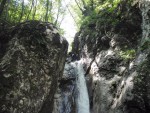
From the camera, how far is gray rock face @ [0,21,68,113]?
617cm

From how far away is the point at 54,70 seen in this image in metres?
7.90

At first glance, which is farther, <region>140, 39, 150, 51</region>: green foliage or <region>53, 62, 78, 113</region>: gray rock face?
<region>53, 62, 78, 113</region>: gray rock face

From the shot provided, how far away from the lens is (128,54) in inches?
390

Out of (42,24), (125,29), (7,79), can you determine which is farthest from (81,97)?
(7,79)

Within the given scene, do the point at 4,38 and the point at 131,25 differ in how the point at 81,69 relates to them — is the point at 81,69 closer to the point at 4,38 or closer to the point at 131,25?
the point at 131,25

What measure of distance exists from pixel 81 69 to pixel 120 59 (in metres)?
4.49

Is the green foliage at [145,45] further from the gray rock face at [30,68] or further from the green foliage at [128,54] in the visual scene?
the gray rock face at [30,68]

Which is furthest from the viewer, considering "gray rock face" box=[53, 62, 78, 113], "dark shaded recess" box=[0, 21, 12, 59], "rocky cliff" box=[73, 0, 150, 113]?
"gray rock face" box=[53, 62, 78, 113]

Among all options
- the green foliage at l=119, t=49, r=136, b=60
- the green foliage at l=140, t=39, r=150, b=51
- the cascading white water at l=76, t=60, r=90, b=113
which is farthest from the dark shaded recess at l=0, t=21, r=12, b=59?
the cascading white water at l=76, t=60, r=90, b=113

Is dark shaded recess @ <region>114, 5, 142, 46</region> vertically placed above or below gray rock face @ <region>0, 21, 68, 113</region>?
above

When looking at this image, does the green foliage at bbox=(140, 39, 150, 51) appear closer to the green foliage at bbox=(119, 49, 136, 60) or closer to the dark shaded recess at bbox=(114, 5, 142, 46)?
the green foliage at bbox=(119, 49, 136, 60)

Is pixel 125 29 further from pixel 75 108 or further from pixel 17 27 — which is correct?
pixel 17 27

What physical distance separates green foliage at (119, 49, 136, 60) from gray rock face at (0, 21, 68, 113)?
329cm

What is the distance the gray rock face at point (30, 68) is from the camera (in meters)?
6.17
